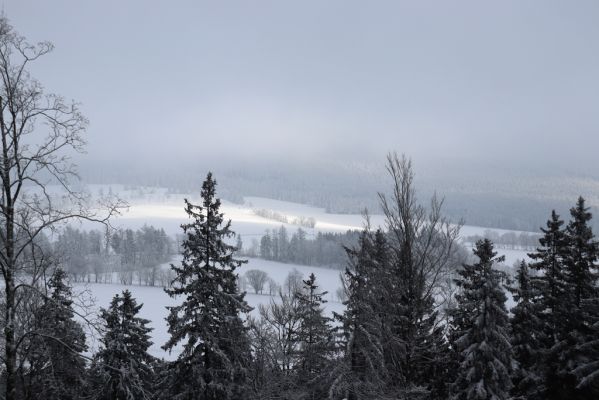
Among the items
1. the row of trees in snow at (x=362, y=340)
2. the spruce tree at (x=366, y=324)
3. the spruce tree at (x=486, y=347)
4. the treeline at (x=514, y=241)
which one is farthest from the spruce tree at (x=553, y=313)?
the treeline at (x=514, y=241)

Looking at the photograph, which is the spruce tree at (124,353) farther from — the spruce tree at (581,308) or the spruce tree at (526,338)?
the spruce tree at (581,308)

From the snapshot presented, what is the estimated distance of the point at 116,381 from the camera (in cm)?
1798

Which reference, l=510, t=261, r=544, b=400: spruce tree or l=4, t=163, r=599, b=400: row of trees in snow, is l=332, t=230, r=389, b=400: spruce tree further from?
l=510, t=261, r=544, b=400: spruce tree

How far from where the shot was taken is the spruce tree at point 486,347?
15.8 meters

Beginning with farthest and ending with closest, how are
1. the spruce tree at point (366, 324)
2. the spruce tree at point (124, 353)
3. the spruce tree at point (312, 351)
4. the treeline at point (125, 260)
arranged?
the treeline at point (125, 260) < the spruce tree at point (312, 351) < the spruce tree at point (124, 353) < the spruce tree at point (366, 324)

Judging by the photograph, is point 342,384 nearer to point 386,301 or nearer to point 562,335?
point 386,301

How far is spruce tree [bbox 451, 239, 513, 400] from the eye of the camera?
1583 cm

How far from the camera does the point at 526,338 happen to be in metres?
19.1

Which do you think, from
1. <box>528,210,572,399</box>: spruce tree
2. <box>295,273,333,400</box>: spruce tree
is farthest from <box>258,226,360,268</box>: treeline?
<box>528,210,572,399</box>: spruce tree

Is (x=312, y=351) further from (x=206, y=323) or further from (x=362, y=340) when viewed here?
(x=206, y=323)

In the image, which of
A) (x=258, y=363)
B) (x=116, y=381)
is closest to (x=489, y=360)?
(x=258, y=363)

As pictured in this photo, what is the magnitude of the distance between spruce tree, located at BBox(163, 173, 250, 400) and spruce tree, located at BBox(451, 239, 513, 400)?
9451 millimetres

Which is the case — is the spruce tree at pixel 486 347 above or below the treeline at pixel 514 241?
above

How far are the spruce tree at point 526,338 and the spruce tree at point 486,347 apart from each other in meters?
1.84
